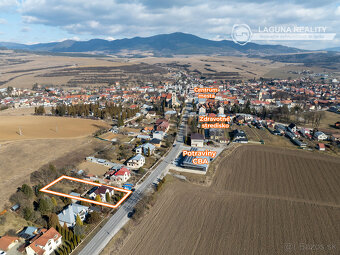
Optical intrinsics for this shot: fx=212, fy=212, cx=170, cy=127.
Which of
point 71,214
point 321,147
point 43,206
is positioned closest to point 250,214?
point 71,214

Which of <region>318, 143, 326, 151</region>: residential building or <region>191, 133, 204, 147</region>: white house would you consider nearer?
<region>318, 143, 326, 151</region>: residential building

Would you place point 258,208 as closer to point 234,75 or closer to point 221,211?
point 221,211

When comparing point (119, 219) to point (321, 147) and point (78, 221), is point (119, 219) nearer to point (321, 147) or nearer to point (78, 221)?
point (78, 221)

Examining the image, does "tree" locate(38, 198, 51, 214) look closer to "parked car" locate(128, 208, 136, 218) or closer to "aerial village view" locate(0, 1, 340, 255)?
"aerial village view" locate(0, 1, 340, 255)

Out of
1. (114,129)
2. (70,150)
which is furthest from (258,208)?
(114,129)

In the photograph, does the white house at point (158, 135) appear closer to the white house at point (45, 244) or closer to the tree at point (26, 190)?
→ the tree at point (26, 190)

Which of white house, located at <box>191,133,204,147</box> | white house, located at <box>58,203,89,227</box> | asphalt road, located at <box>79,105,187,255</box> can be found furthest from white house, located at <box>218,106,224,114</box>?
white house, located at <box>58,203,89,227</box>
